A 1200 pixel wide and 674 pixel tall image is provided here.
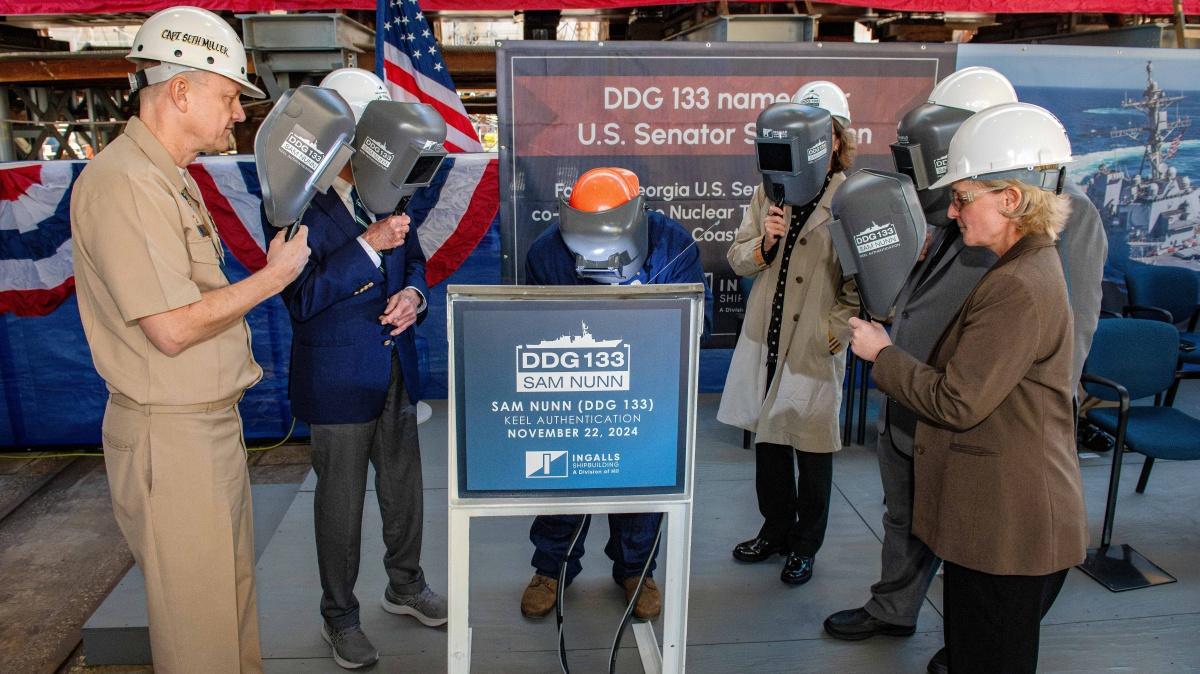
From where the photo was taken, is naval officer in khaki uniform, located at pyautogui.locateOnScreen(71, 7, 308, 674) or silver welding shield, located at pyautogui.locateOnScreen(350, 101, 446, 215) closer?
naval officer in khaki uniform, located at pyautogui.locateOnScreen(71, 7, 308, 674)

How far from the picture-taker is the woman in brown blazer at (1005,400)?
186 cm

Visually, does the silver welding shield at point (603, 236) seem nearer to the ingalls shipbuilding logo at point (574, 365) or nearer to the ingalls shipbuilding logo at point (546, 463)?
the ingalls shipbuilding logo at point (574, 365)

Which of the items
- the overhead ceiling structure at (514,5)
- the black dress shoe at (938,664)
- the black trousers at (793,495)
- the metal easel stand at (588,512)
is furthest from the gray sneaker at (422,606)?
the overhead ceiling structure at (514,5)

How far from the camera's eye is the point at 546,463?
1.94m

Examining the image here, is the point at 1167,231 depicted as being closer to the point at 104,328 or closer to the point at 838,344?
the point at 838,344

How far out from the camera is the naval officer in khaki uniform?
1.92m

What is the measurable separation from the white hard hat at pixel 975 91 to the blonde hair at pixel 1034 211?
87 centimetres

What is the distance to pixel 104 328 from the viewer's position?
202cm

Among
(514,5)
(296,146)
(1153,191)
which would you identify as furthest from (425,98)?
(1153,191)

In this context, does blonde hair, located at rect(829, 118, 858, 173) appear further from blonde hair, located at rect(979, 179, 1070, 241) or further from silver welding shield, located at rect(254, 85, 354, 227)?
silver welding shield, located at rect(254, 85, 354, 227)

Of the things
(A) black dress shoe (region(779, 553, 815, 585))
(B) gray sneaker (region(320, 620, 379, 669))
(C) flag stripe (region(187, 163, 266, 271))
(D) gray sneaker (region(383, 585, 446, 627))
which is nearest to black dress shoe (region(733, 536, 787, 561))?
(A) black dress shoe (region(779, 553, 815, 585))

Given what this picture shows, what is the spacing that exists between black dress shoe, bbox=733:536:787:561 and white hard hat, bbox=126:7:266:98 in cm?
237

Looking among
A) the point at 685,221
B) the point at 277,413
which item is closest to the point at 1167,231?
the point at 685,221

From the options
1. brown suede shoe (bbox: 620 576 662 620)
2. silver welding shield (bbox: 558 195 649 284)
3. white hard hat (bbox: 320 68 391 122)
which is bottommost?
brown suede shoe (bbox: 620 576 662 620)
